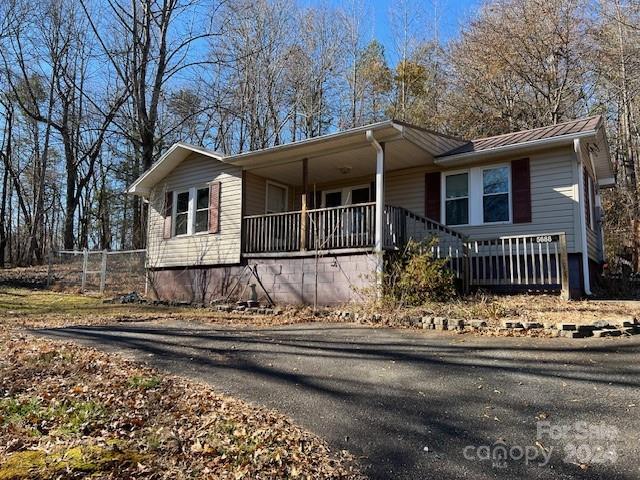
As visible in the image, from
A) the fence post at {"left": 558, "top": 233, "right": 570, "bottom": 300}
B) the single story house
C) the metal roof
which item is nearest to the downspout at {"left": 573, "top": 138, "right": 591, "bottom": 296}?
the single story house

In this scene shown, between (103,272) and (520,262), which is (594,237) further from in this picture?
(103,272)

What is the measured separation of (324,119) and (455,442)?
75.2ft

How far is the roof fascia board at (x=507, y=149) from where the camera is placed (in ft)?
32.4

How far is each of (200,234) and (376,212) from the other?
5905 millimetres

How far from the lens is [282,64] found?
76.2ft

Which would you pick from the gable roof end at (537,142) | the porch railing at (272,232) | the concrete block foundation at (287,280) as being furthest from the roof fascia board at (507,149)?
the porch railing at (272,232)

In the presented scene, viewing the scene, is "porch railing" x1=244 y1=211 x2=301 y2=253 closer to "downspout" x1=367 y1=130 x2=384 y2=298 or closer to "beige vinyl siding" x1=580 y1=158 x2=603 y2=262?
"downspout" x1=367 y1=130 x2=384 y2=298

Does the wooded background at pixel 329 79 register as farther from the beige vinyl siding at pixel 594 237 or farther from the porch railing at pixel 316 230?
the porch railing at pixel 316 230

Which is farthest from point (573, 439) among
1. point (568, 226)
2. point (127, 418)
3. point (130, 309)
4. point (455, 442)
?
point (130, 309)

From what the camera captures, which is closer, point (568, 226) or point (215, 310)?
point (568, 226)

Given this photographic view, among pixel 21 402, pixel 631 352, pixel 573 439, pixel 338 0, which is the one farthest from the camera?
pixel 338 0

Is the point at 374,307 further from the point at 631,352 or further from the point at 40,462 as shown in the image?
the point at 40,462

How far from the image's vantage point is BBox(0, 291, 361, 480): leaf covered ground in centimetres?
289

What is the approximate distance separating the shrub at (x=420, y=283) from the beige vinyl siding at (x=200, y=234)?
4.92 metres
